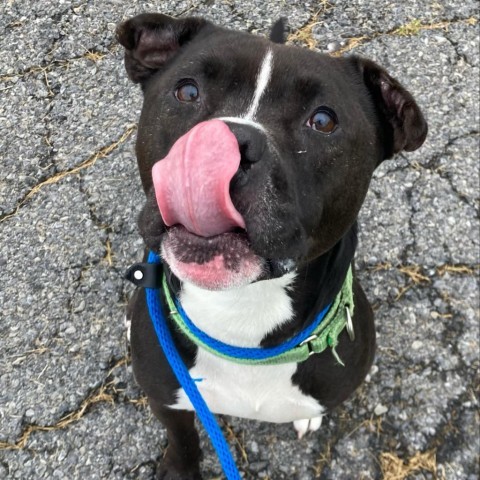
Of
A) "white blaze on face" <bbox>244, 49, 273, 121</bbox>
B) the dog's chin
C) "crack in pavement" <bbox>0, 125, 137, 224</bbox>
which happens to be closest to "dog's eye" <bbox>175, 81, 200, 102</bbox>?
"white blaze on face" <bbox>244, 49, 273, 121</bbox>

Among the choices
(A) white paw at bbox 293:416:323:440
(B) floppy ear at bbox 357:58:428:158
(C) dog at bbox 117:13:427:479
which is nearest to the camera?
(C) dog at bbox 117:13:427:479

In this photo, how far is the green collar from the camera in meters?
2.01

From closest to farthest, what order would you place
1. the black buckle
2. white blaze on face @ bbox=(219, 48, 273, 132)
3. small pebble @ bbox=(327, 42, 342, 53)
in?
1. white blaze on face @ bbox=(219, 48, 273, 132)
2. the black buckle
3. small pebble @ bbox=(327, 42, 342, 53)

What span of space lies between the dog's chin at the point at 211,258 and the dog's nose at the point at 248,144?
0.60 ft

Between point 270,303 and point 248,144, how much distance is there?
2.19ft

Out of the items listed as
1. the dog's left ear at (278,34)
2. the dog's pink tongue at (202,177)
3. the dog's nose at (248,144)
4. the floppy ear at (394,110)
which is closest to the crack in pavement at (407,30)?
the dog's left ear at (278,34)

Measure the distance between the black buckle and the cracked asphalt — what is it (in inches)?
37.1

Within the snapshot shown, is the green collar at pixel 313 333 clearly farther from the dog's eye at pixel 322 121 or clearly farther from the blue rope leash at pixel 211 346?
the dog's eye at pixel 322 121

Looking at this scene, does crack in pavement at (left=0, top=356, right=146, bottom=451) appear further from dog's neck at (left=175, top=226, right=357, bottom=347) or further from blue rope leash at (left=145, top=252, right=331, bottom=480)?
dog's neck at (left=175, top=226, right=357, bottom=347)

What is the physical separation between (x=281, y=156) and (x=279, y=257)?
25cm

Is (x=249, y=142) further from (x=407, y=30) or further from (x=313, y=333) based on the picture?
(x=407, y=30)

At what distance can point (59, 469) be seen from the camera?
8.67ft

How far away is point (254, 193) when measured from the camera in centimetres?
143

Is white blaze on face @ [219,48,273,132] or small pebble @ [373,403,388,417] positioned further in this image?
small pebble @ [373,403,388,417]
